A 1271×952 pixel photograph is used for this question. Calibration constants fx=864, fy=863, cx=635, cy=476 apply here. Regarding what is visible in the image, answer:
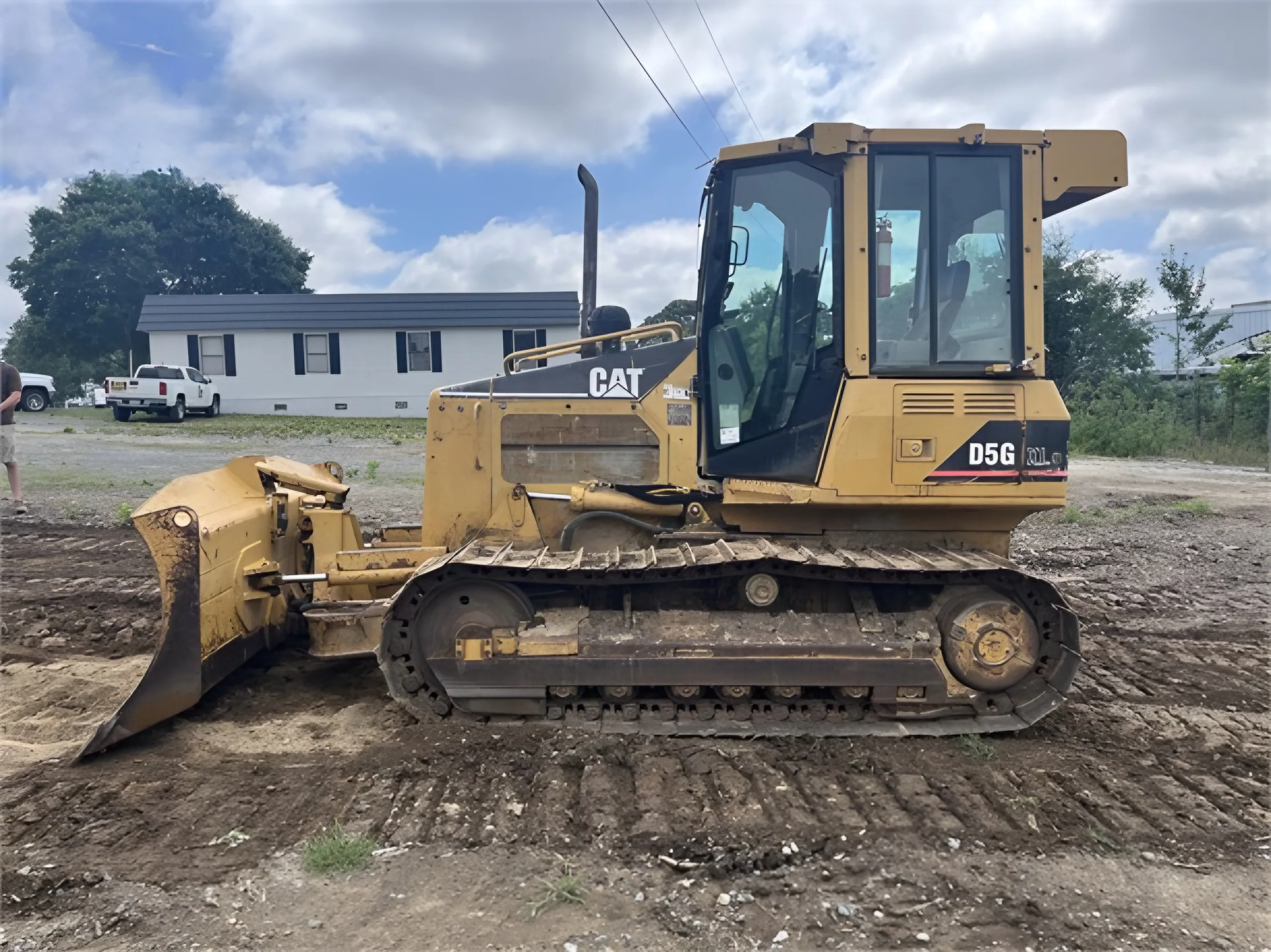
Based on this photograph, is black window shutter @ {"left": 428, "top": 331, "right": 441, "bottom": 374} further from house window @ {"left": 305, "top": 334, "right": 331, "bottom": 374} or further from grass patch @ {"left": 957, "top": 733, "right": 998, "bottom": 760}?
grass patch @ {"left": 957, "top": 733, "right": 998, "bottom": 760}

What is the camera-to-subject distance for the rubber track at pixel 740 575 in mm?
4234

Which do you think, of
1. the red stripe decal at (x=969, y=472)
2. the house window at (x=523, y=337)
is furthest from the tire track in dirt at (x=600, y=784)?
the house window at (x=523, y=337)

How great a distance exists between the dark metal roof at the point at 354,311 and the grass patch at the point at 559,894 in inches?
1012

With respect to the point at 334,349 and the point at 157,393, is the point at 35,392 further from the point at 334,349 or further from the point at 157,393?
the point at 334,349

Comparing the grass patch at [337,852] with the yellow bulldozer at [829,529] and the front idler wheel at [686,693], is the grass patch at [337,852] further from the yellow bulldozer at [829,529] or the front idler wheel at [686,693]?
the front idler wheel at [686,693]

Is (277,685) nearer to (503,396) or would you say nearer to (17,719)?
(17,719)

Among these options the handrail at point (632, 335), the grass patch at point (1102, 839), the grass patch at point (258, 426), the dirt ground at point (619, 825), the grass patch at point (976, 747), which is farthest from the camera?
the grass patch at point (258, 426)

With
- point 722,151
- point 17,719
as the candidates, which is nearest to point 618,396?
point 722,151

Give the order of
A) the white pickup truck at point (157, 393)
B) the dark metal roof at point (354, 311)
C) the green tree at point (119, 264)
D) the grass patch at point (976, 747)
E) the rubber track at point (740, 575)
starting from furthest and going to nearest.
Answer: the green tree at point (119, 264), the dark metal roof at point (354, 311), the white pickup truck at point (157, 393), the rubber track at point (740, 575), the grass patch at point (976, 747)

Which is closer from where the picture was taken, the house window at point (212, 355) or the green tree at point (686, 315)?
the green tree at point (686, 315)

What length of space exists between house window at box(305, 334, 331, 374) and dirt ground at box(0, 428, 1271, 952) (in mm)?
24554

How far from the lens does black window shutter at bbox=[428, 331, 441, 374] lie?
28.7m

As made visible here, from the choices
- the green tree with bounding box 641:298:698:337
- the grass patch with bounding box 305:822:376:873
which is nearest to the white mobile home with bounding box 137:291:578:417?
the green tree with bounding box 641:298:698:337

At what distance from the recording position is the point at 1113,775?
394 centimetres
